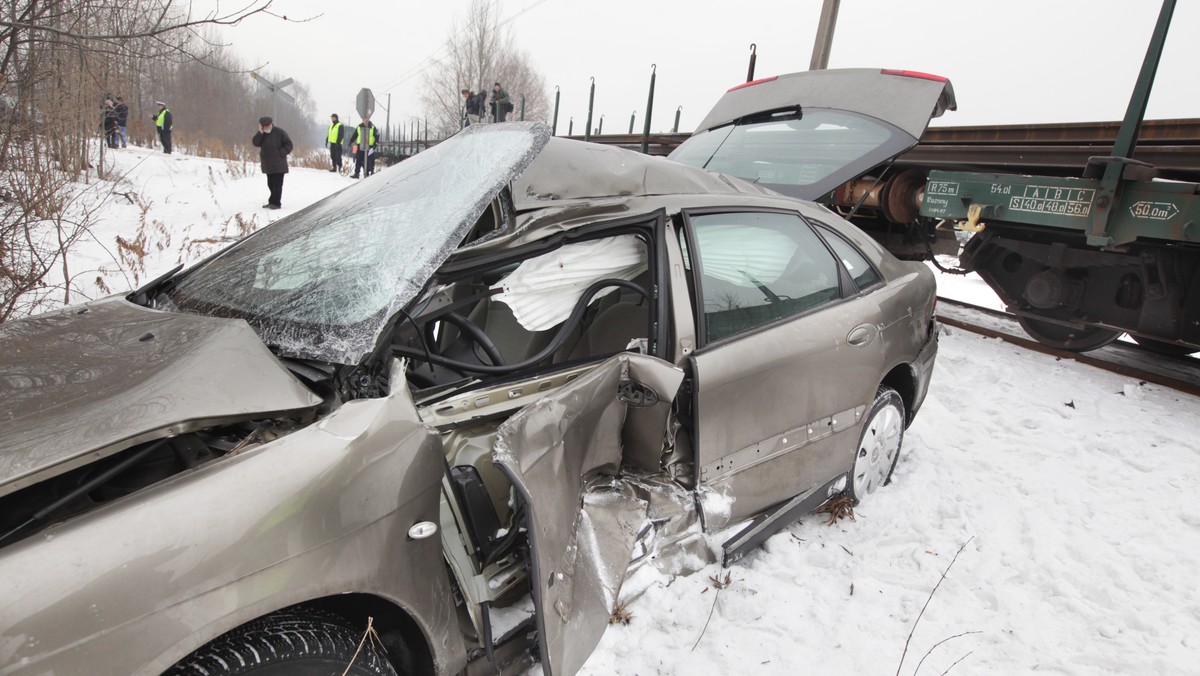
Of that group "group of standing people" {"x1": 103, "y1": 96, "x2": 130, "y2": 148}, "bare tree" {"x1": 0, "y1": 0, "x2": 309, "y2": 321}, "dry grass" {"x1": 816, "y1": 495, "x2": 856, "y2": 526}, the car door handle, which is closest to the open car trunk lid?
the car door handle

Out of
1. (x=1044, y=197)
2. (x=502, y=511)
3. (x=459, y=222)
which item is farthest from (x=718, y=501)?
(x=1044, y=197)

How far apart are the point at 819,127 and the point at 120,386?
458 cm

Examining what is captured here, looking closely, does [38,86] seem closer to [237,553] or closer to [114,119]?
[237,553]

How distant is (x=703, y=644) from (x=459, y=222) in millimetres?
1742

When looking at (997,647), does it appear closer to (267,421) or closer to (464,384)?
(464,384)

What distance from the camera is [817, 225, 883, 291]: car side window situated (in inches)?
120

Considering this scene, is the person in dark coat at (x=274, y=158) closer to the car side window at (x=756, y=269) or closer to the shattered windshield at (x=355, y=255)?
the shattered windshield at (x=355, y=255)

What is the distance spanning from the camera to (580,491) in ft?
6.55

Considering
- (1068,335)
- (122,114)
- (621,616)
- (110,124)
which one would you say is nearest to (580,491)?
(621,616)

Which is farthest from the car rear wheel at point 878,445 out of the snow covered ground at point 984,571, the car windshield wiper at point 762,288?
the car windshield wiper at point 762,288

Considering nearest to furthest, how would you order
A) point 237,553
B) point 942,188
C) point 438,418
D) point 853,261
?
1. point 237,553
2. point 438,418
3. point 853,261
4. point 942,188

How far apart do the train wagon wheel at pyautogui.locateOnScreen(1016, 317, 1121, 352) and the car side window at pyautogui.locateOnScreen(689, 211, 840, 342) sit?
4337 mm

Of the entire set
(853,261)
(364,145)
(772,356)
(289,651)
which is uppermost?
(364,145)

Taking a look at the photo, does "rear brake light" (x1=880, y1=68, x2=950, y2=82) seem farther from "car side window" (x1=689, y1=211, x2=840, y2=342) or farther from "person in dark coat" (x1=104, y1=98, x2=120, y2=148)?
"person in dark coat" (x1=104, y1=98, x2=120, y2=148)
